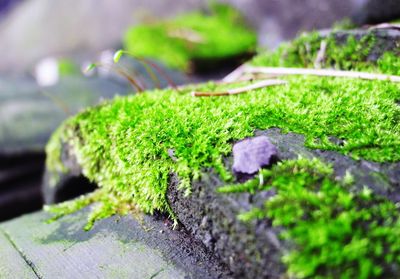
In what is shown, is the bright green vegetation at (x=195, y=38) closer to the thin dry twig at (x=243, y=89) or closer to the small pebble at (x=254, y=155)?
the thin dry twig at (x=243, y=89)

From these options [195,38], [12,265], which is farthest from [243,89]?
[195,38]

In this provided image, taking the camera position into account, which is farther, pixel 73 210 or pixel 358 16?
pixel 358 16

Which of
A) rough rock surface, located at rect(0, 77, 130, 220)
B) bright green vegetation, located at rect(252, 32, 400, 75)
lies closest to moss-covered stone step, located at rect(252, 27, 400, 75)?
bright green vegetation, located at rect(252, 32, 400, 75)

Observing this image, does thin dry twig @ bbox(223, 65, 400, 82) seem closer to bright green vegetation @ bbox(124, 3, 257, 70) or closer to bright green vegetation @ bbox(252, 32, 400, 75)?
bright green vegetation @ bbox(252, 32, 400, 75)

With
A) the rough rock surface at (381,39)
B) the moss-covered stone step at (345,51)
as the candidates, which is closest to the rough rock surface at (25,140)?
the moss-covered stone step at (345,51)

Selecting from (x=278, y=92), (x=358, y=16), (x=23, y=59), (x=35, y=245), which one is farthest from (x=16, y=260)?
(x=23, y=59)

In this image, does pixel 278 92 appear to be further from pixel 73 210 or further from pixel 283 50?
pixel 73 210

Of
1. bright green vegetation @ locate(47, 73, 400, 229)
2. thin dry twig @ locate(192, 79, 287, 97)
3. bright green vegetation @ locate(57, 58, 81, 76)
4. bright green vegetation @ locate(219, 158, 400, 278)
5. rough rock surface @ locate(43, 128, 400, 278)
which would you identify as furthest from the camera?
bright green vegetation @ locate(57, 58, 81, 76)
